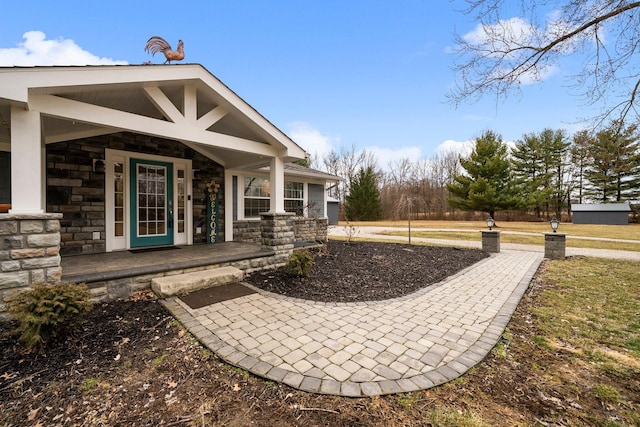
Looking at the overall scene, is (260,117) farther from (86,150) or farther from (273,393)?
(273,393)

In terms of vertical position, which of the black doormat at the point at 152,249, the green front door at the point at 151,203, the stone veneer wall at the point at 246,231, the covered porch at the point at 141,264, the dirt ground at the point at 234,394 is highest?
the green front door at the point at 151,203

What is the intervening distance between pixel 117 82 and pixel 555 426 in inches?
231

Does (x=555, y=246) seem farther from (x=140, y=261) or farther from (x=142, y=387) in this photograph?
(x=140, y=261)

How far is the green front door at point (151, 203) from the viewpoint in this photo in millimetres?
5984

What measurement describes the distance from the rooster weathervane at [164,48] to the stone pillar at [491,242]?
10225 mm

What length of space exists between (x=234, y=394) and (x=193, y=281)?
2.57m

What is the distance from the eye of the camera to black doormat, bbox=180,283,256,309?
3.71m

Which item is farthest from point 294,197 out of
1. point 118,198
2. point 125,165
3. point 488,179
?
point 488,179

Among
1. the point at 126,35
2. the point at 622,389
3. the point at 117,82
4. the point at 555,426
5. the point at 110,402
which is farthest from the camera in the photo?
the point at 126,35

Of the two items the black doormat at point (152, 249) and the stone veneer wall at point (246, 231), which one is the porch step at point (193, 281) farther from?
the stone veneer wall at point (246, 231)

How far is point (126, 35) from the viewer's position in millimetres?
7492

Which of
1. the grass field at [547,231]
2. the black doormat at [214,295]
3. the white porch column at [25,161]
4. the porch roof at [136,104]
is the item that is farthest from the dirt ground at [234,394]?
the grass field at [547,231]

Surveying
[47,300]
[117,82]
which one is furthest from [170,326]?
[117,82]

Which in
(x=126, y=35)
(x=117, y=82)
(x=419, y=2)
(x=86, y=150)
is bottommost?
(x=86, y=150)
